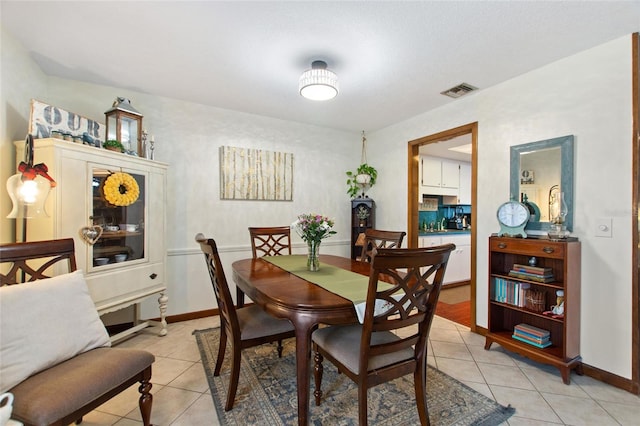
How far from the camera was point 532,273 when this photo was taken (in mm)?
2344

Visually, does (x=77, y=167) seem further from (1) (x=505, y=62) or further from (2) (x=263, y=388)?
(1) (x=505, y=62)

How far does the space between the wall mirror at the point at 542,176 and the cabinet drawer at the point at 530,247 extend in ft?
0.93

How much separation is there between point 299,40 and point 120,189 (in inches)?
72.6

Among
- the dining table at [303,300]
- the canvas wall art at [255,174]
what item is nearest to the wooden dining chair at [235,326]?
the dining table at [303,300]

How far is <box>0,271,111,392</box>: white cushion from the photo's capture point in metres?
1.19

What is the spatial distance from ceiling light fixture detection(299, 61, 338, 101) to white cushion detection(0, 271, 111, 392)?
191cm

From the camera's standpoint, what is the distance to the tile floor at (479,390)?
170 centimetres

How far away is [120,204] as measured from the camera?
2420mm

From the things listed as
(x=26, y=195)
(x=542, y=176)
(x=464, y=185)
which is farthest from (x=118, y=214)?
(x=464, y=185)

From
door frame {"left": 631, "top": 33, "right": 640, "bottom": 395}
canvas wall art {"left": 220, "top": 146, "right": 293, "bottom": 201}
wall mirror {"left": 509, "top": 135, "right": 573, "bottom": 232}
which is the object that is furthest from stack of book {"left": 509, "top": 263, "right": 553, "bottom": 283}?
canvas wall art {"left": 220, "top": 146, "right": 293, "bottom": 201}

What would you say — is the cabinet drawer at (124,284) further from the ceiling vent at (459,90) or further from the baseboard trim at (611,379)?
the baseboard trim at (611,379)

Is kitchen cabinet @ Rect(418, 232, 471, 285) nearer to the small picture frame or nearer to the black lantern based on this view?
the small picture frame

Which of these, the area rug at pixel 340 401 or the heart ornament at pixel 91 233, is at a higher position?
the heart ornament at pixel 91 233

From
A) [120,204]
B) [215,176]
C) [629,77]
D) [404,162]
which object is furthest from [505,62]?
[120,204]
